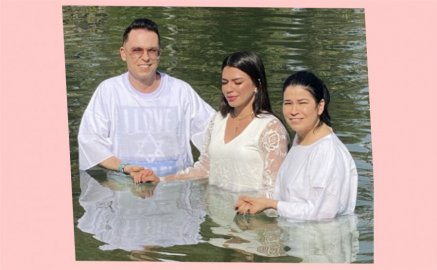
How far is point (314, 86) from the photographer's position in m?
8.53

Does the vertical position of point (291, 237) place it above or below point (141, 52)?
below

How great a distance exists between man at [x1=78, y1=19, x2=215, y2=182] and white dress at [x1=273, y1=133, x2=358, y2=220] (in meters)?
0.88

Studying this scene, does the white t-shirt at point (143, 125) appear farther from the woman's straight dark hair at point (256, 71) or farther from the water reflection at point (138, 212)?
the woman's straight dark hair at point (256, 71)

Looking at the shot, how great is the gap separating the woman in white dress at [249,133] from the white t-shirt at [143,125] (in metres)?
0.38

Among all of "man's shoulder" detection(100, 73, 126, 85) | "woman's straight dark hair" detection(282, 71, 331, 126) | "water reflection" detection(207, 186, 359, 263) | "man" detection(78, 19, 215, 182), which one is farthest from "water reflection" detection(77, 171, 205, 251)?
"woman's straight dark hair" detection(282, 71, 331, 126)

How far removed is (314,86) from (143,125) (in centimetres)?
133

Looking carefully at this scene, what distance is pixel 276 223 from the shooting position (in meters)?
8.68

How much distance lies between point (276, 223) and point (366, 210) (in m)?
0.63

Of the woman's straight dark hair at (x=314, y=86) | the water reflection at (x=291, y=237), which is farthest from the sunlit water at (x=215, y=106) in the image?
the woman's straight dark hair at (x=314, y=86)

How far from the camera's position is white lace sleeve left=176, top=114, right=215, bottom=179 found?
30.0ft

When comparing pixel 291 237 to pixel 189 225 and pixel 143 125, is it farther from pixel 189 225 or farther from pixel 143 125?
pixel 143 125

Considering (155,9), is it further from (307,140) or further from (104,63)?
(307,140)

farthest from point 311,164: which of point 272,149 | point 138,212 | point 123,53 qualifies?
point 123,53

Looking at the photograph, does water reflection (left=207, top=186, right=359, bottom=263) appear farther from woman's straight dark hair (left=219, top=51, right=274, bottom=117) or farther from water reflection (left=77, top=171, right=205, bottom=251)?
woman's straight dark hair (left=219, top=51, right=274, bottom=117)
